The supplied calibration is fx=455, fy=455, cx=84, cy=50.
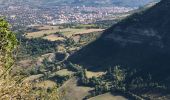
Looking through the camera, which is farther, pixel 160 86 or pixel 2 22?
pixel 160 86

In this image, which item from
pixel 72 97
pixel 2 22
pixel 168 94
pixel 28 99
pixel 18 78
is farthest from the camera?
pixel 72 97

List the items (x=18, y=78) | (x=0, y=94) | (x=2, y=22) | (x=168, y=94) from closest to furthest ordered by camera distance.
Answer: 1. (x=0, y=94)
2. (x=18, y=78)
3. (x=2, y=22)
4. (x=168, y=94)

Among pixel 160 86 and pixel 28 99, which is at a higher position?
pixel 28 99

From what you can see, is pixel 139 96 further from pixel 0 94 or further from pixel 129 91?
pixel 0 94

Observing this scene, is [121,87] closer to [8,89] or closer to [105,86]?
[105,86]

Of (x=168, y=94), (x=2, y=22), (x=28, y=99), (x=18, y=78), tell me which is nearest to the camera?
(x=18, y=78)

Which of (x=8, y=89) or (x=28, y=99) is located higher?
(x=8, y=89)

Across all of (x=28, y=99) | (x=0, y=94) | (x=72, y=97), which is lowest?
(x=72, y=97)

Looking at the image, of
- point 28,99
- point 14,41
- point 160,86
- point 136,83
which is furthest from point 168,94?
point 28,99

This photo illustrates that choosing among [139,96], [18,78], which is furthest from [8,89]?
[139,96]
